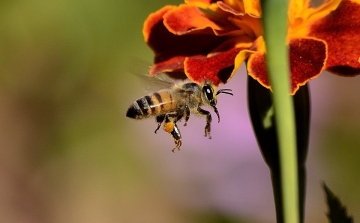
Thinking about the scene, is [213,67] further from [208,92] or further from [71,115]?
[71,115]

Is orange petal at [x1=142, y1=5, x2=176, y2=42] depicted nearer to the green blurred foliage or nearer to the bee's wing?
the bee's wing

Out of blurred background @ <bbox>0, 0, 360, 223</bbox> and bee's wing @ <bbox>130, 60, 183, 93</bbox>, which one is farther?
blurred background @ <bbox>0, 0, 360, 223</bbox>

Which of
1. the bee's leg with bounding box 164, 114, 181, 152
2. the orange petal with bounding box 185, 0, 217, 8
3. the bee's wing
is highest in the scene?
the orange petal with bounding box 185, 0, 217, 8

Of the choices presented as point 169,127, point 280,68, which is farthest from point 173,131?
point 280,68

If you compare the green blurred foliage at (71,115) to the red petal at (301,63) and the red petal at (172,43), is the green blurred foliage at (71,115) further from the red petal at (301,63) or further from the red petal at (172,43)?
the red petal at (301,63)

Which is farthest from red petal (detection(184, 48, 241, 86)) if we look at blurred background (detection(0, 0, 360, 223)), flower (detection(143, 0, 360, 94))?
blurred background (detection(0, 0, 360, 223))

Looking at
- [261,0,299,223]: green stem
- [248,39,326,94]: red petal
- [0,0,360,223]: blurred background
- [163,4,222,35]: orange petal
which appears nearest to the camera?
[261,0,299,223]: green stem

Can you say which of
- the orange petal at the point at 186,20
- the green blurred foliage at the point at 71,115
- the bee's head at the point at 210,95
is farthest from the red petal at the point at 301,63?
the green blurred foliage at the point at 71,115

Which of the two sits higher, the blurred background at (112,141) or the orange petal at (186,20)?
the orange petal at (186,20)
